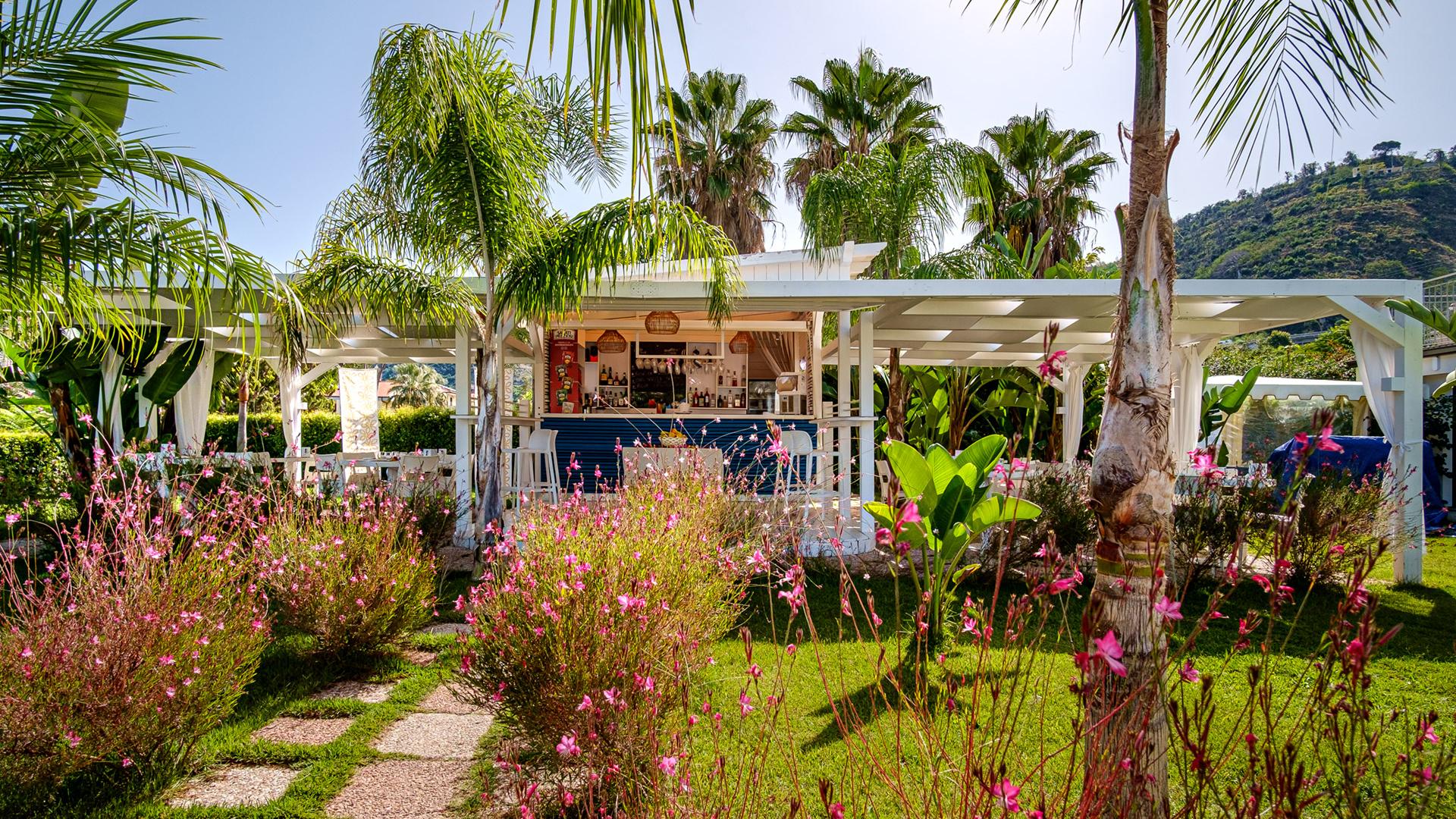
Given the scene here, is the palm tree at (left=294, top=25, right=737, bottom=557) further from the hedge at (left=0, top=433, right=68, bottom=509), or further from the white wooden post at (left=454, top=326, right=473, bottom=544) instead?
the hedge at (left=0, top=433, right=68, bottom=509)

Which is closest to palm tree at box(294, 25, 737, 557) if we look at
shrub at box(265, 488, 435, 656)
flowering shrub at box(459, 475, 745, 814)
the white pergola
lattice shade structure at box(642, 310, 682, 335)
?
the white pergola

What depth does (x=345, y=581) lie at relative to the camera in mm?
4449

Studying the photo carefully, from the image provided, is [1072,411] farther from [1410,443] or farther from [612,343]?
[612,343]

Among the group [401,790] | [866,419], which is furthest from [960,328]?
[401,790]

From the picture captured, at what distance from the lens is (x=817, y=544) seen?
26.3ft

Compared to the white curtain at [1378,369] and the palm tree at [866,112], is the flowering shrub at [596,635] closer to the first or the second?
the white curtain at [1378,369]

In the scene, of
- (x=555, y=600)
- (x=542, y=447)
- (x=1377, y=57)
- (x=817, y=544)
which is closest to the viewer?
(x=1377, y=57)

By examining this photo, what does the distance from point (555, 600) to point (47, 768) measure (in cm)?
190

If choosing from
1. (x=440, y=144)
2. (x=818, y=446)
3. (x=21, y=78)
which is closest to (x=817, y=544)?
(x=818, y=446)

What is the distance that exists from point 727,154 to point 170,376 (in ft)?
46.6

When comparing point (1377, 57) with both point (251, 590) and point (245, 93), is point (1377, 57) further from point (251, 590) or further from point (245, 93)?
point (245, 93)

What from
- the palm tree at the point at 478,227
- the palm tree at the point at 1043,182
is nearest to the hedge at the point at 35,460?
→ the palm tree at the point at 478,227

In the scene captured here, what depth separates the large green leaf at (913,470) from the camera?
504 centimetres

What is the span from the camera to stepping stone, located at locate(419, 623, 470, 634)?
566cm
